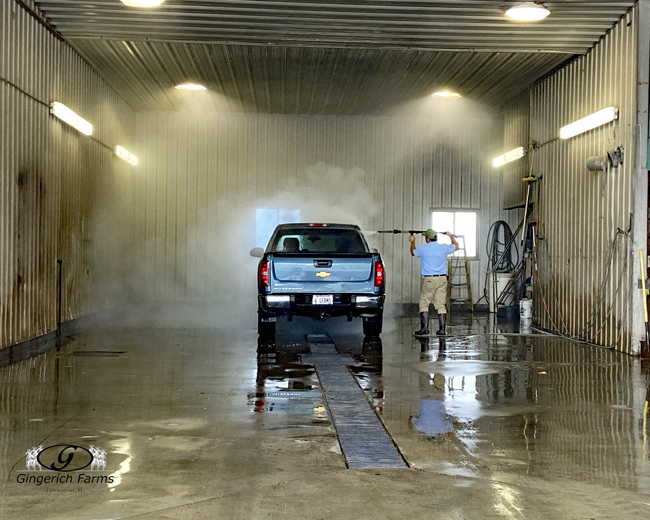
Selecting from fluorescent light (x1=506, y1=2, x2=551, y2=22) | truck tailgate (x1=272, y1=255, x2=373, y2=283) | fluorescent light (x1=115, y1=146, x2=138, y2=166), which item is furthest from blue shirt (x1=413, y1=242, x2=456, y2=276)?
fluorescent light (x1=115, y1=146, x2=138, y2=166)

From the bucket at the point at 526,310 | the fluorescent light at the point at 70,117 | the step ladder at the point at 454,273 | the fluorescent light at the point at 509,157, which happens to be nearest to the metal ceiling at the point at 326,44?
the fluorescent light at the point at 70,117

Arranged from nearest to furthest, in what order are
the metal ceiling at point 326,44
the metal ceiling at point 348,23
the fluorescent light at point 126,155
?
the metal ceiling at point 348,23 → the metal ceiling at point 326,44 → the fluorescent light at point 126,155

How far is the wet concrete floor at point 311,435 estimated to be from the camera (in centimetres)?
423

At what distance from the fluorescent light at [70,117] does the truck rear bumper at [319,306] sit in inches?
173

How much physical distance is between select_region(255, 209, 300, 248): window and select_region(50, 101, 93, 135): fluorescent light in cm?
586

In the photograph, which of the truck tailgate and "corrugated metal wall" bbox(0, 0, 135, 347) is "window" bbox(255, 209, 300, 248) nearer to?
"corrugated metal wall" bbox(0, 0, 135, 347)

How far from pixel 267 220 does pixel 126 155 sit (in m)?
3.88

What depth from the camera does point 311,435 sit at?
227 inches

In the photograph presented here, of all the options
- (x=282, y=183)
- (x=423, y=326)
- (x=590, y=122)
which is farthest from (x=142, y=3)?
(x=282, y=183)

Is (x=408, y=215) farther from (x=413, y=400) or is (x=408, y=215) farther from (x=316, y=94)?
(x=413, y=400)

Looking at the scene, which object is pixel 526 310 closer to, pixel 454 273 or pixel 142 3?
pixel 454 273

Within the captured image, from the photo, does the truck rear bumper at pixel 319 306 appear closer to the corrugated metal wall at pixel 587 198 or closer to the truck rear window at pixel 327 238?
the truck rear window at pixel 327 238

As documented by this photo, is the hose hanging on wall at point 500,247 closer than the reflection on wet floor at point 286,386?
No

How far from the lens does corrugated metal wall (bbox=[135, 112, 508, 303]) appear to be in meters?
19.0
